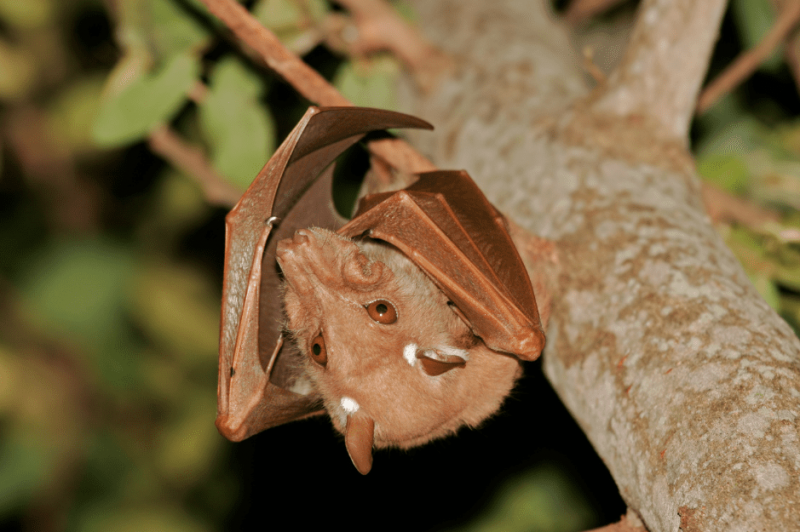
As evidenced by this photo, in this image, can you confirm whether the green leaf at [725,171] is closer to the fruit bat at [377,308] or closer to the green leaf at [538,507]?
the fruit bat at [377,308]

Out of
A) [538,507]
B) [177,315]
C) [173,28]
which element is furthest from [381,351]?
[177,315]

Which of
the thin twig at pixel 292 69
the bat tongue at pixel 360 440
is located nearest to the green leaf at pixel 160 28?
the thin twig at pixel 292 69

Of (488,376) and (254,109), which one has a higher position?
(254,109)

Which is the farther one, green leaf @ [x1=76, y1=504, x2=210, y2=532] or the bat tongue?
green leaf @ [x1=76, y1=504, x2=210, y2=532]

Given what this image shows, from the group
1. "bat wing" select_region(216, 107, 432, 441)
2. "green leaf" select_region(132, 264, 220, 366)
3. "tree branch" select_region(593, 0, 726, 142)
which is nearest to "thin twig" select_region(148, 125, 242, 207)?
"bat wing" select_region(216, 107, 432, 441)

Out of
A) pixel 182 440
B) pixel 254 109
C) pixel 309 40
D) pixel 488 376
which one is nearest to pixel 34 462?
pixel 182 440

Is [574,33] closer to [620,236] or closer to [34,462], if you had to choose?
[620,236]

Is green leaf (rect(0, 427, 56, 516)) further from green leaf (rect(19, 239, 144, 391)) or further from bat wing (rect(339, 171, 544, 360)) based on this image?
bat wing (rect(339, 171, 544, 360))
